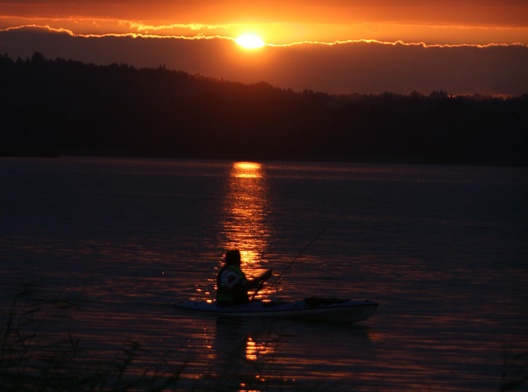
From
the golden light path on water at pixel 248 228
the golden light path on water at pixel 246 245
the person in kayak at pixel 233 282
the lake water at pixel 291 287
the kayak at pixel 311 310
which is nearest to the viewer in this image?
the lake water at pixel 291 287

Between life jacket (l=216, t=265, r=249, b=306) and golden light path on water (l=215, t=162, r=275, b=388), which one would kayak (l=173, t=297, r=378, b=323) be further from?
golden light path on water (l=215, t=162, r=275, b=388)

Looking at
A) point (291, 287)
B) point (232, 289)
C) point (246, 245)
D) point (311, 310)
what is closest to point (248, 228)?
point (246, 245)

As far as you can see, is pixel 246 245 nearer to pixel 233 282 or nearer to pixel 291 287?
pixel 291 287

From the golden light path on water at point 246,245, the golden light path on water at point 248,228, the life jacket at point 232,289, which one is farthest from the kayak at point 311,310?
the golden light path on water at point 248,228

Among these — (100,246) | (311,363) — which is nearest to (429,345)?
(311,363)

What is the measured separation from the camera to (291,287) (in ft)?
85.6

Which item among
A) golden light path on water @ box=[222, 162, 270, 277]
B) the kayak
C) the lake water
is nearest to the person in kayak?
the kayak

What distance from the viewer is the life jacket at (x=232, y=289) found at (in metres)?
20.0

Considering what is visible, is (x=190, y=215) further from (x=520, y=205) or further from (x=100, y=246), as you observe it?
(x=520, y=205)

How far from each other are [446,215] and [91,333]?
51.2m

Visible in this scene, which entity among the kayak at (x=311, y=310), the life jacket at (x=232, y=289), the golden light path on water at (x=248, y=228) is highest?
the life jacket at (x=232, y=289)

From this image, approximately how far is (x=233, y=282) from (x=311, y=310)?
1536 mm

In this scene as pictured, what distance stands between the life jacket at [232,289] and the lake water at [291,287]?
0.41 metres

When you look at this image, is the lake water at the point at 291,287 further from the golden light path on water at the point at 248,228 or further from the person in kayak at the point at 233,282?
→ the person in kayak at the point at 233,282
